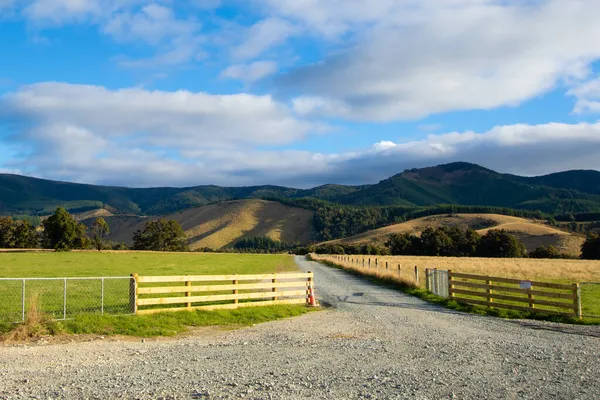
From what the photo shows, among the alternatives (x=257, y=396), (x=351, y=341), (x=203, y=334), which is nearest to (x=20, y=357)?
(x=203, y=334)

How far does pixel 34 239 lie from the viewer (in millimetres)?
100188

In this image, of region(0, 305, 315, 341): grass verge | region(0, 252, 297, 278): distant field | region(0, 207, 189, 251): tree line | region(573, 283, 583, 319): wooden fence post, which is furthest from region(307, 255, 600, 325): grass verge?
region(0, 207, 189, 251): tree line

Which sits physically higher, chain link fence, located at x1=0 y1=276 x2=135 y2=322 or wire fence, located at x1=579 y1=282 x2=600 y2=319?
chain link fence, located at x1=0 y1=276 x2=135 y2=322

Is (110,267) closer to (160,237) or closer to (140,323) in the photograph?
(140,323)

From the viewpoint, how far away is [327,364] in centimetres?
981

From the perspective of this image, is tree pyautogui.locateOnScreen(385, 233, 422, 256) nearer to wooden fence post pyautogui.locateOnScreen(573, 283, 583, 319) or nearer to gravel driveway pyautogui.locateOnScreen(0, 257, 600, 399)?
wooden fence post pyautogui.locateOnScreen(573, 283, 583, 319)

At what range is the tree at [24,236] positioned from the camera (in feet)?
320

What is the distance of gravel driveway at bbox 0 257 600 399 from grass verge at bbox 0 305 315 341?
938 millimetres

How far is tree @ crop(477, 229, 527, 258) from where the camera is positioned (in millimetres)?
86688

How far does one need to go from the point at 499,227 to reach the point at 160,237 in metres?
99.7

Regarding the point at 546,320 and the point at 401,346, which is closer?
the point at 401,346

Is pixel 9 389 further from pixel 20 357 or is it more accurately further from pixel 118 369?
pixel 20 357

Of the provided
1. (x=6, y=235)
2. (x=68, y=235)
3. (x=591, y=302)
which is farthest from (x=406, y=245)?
(x=591, y=302)

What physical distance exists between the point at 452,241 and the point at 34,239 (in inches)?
3255
